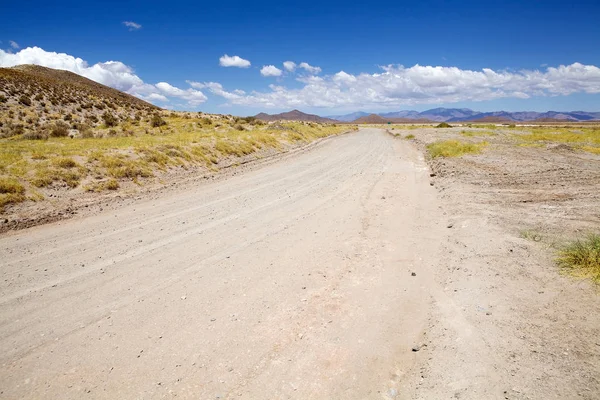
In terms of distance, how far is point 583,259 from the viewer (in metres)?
5.62

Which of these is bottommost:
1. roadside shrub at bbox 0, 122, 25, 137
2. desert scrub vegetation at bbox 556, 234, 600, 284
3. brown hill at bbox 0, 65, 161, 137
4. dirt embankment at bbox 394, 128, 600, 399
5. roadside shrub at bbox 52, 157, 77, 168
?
dirt embankment at bbox 394, 128, 600, 399

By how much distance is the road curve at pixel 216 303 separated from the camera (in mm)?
3852

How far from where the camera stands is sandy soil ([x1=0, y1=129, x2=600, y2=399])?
3770 millimetres

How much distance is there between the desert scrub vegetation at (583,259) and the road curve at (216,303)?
2.32 meters

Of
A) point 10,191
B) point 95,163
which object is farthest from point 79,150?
point 10,191

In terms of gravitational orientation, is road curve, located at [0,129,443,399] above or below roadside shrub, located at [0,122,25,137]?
below

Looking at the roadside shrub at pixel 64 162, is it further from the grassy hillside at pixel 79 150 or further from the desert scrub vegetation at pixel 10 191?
the desert scrub vegetation at pixel 10 191

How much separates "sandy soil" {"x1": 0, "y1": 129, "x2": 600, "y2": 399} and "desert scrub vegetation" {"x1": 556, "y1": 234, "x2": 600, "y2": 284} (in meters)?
0.32

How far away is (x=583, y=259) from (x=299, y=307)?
5.08 m

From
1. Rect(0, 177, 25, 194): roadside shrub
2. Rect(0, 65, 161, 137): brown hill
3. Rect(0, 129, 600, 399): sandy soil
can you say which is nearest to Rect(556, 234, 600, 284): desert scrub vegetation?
Rect(0, 129, 600, 399): sandy soil

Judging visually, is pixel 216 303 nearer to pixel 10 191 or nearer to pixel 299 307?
pixel 299 307

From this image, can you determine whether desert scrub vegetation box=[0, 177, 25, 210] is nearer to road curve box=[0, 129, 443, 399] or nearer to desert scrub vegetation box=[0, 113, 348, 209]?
desert scrub vegetation box=[0, 113, 348, 209]

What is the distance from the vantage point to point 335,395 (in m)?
3.64

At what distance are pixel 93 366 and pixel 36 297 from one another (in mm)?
2334
